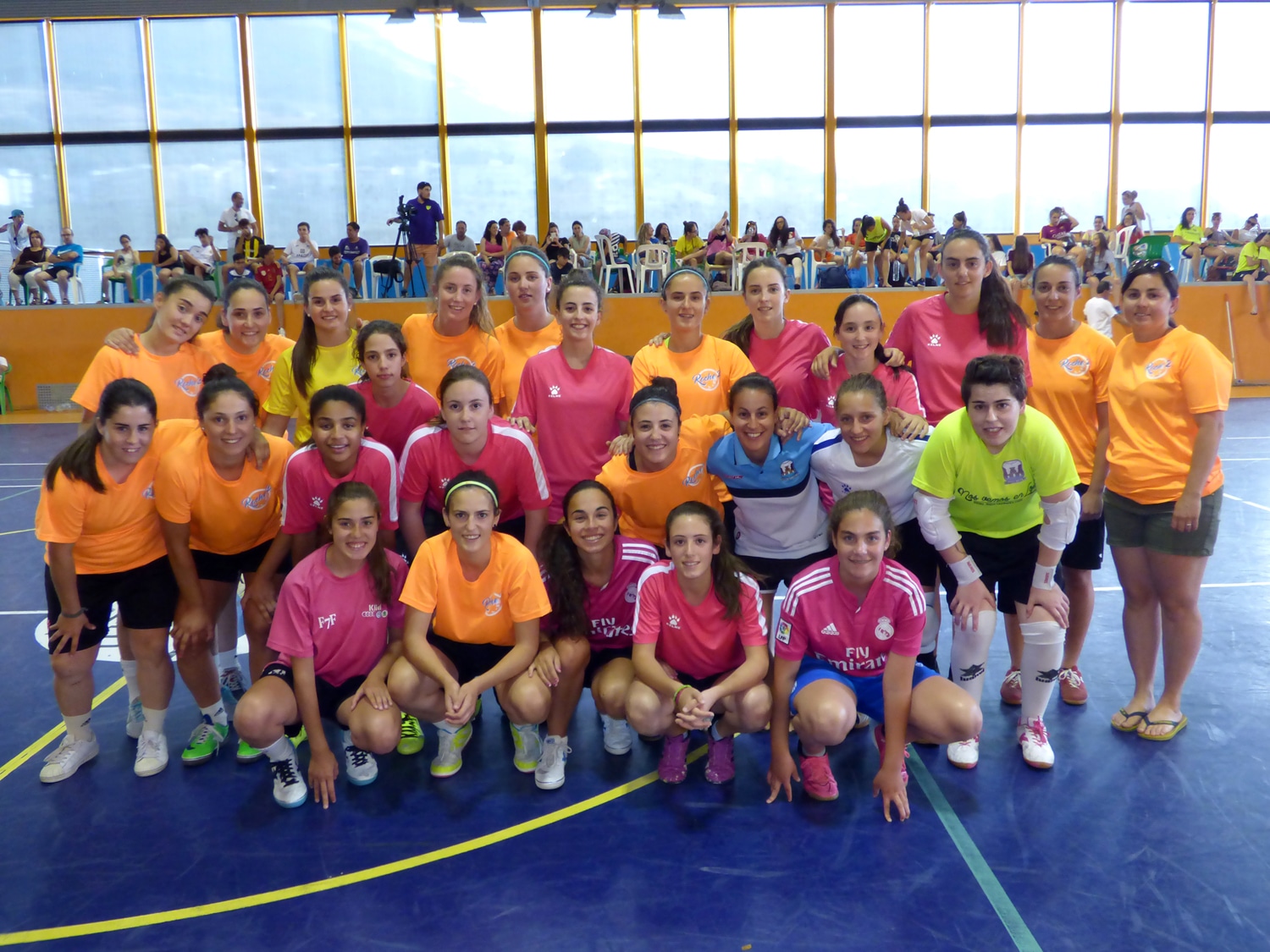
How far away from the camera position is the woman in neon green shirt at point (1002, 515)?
11.1 feet

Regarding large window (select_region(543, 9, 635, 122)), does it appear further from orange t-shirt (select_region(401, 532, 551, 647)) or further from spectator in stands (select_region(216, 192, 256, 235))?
orange t-shirt (select_region(401, 532, 551, 647))

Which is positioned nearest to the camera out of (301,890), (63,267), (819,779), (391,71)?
(301,890)

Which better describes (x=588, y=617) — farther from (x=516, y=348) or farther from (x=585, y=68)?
(x=585, y=68)

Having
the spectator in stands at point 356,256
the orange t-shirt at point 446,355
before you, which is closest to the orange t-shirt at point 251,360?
the orange t-shirt at point 446,355

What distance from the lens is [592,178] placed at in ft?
63.8

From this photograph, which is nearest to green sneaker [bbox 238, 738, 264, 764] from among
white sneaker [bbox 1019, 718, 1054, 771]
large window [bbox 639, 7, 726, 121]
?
white sneaker [bbox 1019, 718, 1054, 771]

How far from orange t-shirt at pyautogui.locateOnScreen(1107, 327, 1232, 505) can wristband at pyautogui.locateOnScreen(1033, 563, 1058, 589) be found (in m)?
0.54

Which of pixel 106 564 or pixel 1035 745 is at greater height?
pixel 106 564

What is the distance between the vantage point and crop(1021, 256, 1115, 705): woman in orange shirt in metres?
3.95

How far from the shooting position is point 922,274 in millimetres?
16516

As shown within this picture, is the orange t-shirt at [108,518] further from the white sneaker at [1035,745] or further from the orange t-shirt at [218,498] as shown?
the white sneaker at [1035,745]

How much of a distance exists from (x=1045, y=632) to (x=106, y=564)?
3633mm

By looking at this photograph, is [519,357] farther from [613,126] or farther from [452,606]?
[613,126]

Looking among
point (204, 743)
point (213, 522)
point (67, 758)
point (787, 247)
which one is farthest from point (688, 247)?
point (67, 758)
